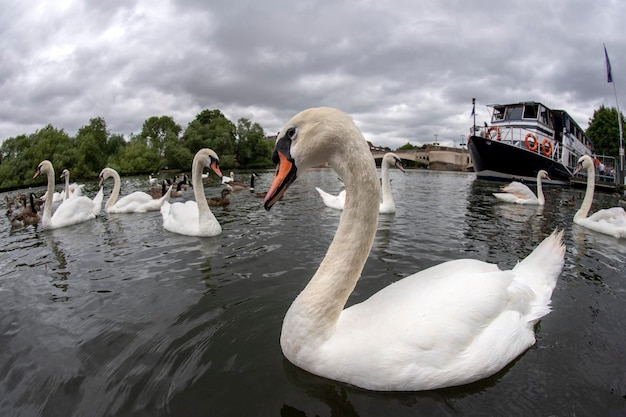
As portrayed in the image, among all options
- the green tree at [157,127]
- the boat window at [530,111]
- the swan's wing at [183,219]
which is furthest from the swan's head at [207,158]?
the green tree at [157,127]

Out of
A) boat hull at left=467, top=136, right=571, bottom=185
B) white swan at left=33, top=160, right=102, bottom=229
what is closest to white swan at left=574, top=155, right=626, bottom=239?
white swan at left=33, top=160, right=102, bottom=229

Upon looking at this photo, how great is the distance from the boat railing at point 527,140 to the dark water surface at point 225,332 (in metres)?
24.1

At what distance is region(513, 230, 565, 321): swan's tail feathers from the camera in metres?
2.99

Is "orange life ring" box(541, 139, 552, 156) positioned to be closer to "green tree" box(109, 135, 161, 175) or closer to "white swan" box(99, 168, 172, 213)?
"white swan" box(99, 168, 172, 213)

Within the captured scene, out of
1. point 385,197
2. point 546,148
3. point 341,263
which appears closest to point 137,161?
point 385,197

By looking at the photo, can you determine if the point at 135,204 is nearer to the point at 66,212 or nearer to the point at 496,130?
the point at 66,212

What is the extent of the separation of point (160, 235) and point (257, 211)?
4022 millimetres

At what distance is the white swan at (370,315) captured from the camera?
220 centimetres

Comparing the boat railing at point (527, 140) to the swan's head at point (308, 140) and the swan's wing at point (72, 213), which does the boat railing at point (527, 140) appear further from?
the swan's head at point (308, 140)

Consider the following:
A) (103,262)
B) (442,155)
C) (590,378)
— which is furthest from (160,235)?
(442,155)

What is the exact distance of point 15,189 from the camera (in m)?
26.9

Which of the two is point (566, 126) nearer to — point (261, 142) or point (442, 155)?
point (442, 155)

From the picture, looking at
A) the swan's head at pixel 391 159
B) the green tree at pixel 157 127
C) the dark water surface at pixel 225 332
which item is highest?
the green tree at pixel 157 127

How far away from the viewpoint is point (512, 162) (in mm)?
28375
